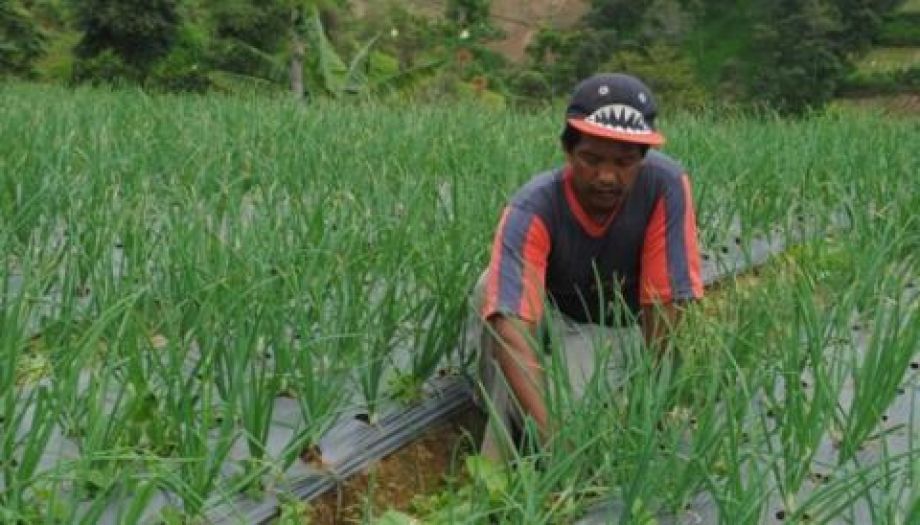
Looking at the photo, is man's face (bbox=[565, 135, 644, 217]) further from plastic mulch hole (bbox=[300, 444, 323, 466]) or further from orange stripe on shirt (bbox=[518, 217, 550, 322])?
plastic mulch hole (bbox=[300, 444, 323, 466])

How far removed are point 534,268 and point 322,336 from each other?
0.52 meters

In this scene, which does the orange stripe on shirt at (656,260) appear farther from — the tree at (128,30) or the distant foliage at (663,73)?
the distant foliage at (663,73)

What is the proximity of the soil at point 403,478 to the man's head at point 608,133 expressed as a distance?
577mm

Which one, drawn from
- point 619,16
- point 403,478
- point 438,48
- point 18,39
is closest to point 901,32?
point 619,16

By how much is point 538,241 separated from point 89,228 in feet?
3.15

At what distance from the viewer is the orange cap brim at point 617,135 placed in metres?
2.10

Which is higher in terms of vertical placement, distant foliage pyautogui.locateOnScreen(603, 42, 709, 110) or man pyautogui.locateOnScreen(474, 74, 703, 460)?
man pyautogui.locateOnScreen(474, 74, 703, 460)

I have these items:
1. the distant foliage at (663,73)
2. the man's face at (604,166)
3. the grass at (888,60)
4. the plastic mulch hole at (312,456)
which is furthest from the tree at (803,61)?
the plastic mulch hole at (312,456)

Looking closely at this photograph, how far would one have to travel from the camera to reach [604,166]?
218 centimetres

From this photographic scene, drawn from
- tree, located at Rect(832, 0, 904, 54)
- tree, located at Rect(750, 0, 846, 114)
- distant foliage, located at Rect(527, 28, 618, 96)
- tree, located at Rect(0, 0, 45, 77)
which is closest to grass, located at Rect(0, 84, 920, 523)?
tree, located at Rect(0, 0, 45, 77)

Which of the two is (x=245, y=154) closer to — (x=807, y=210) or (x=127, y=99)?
(x=807, y=210)

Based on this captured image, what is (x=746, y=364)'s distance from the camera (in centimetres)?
201

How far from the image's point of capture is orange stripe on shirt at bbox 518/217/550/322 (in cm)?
215

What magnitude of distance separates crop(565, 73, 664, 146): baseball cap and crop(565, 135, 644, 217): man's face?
34 millimetres
